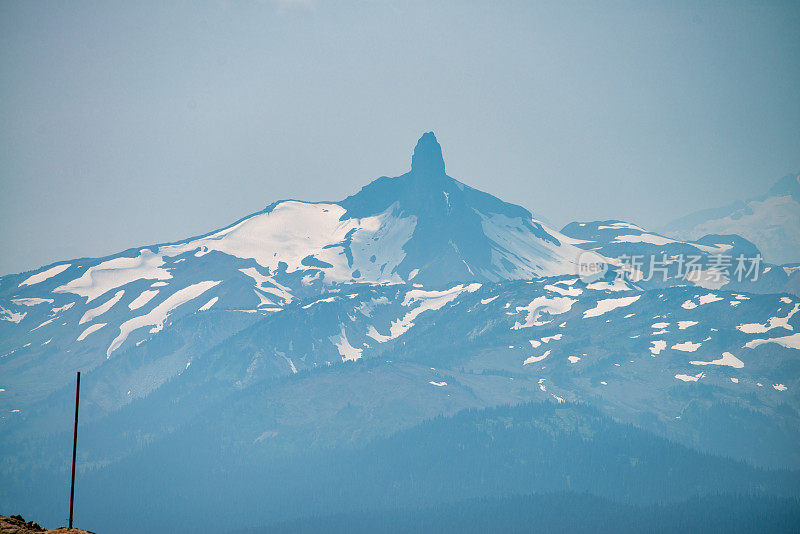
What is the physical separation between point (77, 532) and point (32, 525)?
9.00 feet

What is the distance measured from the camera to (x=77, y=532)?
6134 cm

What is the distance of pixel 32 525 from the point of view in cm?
6131
